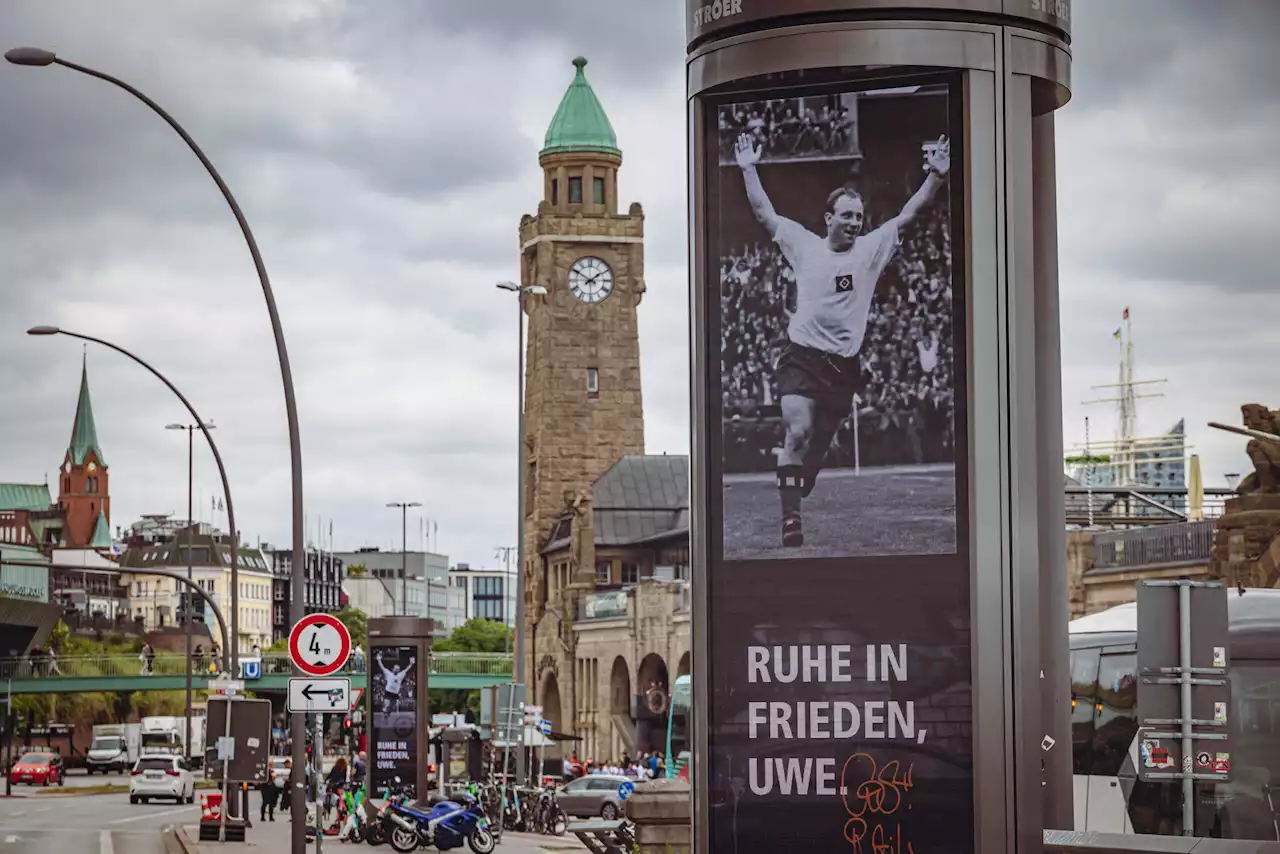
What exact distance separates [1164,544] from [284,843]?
22760 millimetres

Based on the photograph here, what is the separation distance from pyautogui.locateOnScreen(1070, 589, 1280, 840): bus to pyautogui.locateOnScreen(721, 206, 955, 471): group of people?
11.7 meters

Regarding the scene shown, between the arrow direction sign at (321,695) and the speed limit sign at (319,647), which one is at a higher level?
the speed limit sign at (319,647)

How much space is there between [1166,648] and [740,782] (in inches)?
136

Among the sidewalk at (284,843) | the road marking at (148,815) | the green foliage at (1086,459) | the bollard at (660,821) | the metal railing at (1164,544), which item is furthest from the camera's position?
the green foliage at (1086,459)

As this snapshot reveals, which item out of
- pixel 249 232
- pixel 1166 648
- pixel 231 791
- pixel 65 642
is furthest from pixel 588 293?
pixel 1166 648

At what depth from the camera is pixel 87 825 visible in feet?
154

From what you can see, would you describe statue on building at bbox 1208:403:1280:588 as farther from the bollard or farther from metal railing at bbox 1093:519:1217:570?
the bollard

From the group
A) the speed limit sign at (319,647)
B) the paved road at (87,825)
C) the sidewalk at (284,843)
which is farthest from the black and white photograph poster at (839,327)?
the paved road at (87,825)

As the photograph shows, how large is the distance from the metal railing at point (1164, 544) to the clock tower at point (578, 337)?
59.2 metres

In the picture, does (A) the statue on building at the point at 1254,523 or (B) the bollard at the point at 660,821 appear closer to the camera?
(B) the bollard at the point at 660,821

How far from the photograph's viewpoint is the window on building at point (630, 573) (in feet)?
345

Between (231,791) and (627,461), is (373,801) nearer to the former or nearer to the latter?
(231,791)

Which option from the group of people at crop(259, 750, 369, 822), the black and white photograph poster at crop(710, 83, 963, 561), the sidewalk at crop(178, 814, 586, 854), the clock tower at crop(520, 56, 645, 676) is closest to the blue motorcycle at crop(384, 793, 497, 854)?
the sidewalk at crop(178, 814, 586, 854)

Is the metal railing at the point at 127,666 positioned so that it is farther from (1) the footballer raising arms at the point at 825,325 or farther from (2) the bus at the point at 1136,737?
(1) the footballer raising arms at the point at 825,325
